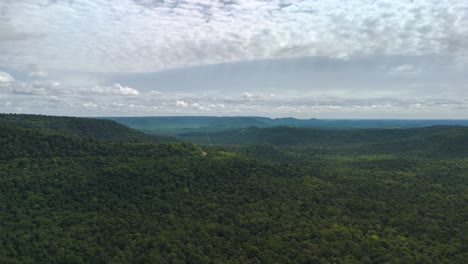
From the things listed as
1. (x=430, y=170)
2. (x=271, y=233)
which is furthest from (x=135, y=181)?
(x=430, y=170)

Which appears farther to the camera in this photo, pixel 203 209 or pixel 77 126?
pixel 77 126

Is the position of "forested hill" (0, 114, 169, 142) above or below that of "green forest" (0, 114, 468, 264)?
above

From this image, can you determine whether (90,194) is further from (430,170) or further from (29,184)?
(430,170)

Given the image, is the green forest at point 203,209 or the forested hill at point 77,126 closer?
the green forest at point 203,209

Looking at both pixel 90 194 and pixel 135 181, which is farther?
pixel 135 181

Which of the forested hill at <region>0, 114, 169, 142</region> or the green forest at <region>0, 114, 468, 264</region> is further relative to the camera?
the forested hill at <region>0, 114, 169, 142</region>
